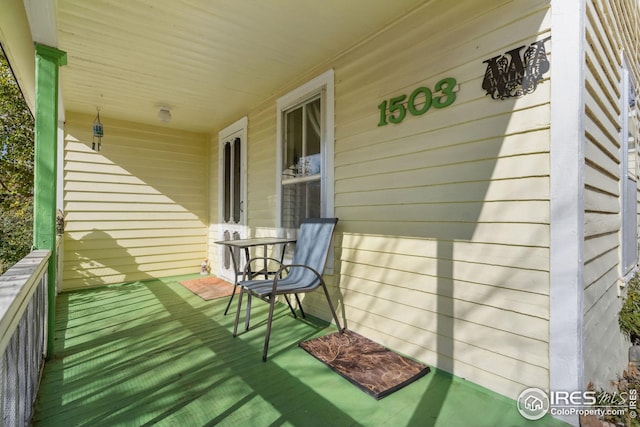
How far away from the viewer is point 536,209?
168 cm

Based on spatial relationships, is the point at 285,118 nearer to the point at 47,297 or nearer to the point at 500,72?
the point at 500,72

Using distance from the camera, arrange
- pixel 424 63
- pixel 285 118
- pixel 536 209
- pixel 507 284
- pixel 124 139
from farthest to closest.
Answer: pixel 124 139 < pixel 285 118 < pixel 424 63 < pixel 507 284 < pixel 536 209

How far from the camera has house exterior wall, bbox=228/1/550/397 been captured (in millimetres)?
1714

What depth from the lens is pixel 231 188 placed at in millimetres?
4871

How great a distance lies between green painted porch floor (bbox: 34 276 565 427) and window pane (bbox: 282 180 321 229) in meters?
Result: 1.12

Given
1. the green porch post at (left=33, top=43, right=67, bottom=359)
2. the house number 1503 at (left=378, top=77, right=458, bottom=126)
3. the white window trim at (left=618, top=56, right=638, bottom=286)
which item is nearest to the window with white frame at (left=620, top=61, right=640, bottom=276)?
the white window trim at (left=618, top=56, right=638, bottom=286)

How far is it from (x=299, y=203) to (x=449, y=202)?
5.84ft

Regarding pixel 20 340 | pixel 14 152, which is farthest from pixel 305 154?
pixel 14 152

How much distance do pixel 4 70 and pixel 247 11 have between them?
7.35m

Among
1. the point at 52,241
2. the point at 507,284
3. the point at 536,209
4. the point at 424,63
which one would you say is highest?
the point at 424,63

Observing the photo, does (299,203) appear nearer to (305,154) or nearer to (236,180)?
(305,154)

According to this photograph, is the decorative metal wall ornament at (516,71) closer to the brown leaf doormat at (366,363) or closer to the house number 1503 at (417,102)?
the house number 1503 at (417,102)

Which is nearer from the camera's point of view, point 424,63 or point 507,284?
point 507,284

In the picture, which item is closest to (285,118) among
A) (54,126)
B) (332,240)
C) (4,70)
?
(332,240)
